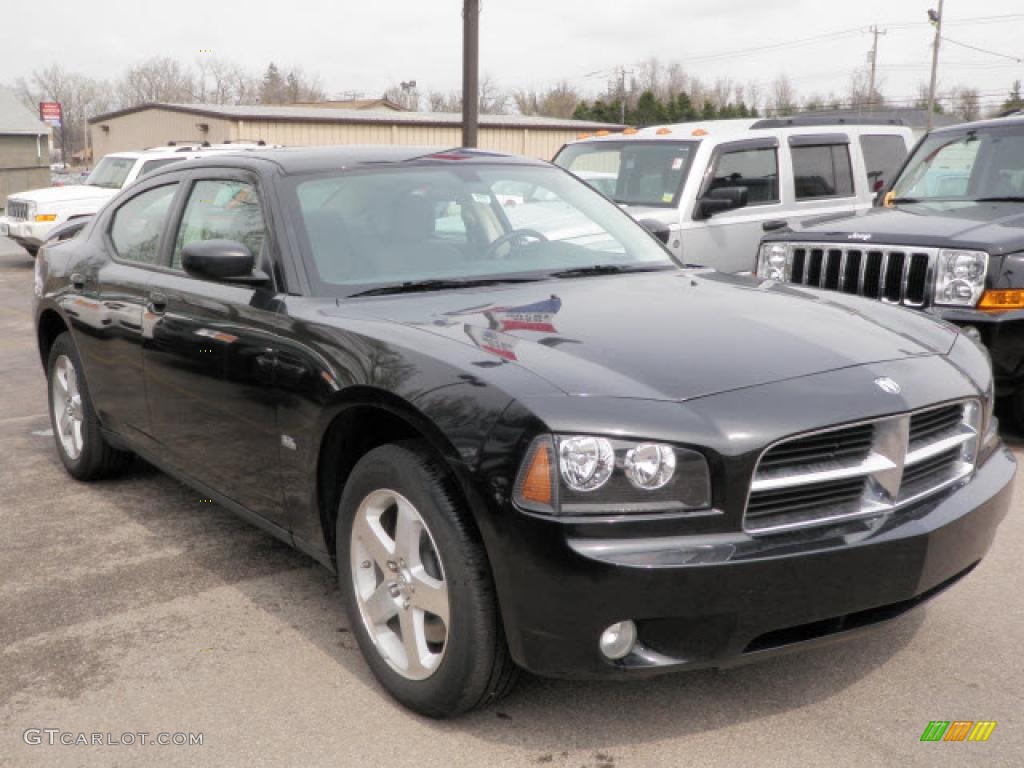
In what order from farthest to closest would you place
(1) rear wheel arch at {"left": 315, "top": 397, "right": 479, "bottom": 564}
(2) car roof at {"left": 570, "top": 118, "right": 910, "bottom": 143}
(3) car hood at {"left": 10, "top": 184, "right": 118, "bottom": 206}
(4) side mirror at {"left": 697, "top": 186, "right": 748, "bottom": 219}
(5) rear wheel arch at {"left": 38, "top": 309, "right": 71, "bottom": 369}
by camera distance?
(3) car hood at {"left": 10, "top": 184, "right": 118, "bottom": 206}, (2) car roof at {"left": 570, "top": 118, "right": 910, "bottom": 143}, (4) side mirror at {"left": 697, "top": 186, "right": 748, "bottom": 219}, (5) rear wheel arch at {"left": 38, "top": 309, "right": 71, "bottom": 369}, (1) rear wheel arch at {"left": 315, "top": 397, "right": 479, "bottom": 564}

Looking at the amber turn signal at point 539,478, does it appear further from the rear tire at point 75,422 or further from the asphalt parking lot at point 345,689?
the rear tire at point 75,422

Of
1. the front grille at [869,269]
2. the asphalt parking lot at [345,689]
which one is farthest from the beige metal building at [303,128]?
the asphalt parking lot at [345,689]

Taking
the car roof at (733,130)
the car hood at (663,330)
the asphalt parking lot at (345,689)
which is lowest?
the asphalt parking lot at (345,689)

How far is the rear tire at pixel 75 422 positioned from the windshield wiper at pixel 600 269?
8.17 ft

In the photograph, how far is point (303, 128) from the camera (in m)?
35.5

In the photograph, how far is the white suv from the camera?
16.8 metres

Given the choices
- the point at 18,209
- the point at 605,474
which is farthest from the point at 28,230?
the point at 605,474

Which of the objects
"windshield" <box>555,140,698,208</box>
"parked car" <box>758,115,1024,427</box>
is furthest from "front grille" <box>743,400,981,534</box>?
"windshield" <box>555,140,698,208</box>

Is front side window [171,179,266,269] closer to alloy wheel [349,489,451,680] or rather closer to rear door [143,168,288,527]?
rear door [143,168,288,527]

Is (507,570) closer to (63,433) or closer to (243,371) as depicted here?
(243,371)

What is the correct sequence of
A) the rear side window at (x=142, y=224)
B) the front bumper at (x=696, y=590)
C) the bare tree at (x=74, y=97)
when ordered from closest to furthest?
the front bumper at (x=696, y=590), the rear side window at (x=142, y=224), the bare tree at (x=74, y=97)

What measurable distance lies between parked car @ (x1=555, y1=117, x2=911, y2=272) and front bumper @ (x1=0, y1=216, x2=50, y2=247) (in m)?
10.1

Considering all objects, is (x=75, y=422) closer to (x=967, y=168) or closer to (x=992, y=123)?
(x=967, y=168)

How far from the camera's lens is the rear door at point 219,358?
3658mm
